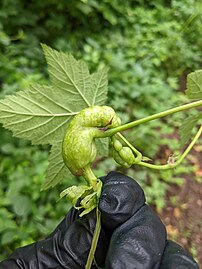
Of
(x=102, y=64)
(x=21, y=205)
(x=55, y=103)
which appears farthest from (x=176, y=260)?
(x=102, y=64)

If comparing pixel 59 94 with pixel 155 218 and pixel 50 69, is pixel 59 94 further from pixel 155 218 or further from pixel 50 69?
pixel 155 218

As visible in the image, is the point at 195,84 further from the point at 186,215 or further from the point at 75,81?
the point at 186,215

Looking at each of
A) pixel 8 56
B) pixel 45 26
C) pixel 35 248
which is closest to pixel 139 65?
pixel 45 26

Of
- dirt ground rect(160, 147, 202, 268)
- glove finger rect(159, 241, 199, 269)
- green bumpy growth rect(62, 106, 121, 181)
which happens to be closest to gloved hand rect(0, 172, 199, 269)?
glove finger rect(159, 241, 199, 269)

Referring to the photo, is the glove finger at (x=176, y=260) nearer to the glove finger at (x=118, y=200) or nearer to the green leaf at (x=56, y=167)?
the glove finger at (x=118, y=200)

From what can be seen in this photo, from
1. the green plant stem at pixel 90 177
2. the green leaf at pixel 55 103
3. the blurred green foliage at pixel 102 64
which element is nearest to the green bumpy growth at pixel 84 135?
the green plant stem at pixel 90 177

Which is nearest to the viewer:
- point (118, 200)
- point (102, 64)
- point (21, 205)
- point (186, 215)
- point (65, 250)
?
point (118, 200)

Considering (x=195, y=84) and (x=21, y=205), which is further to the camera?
(x=21, y=205)
